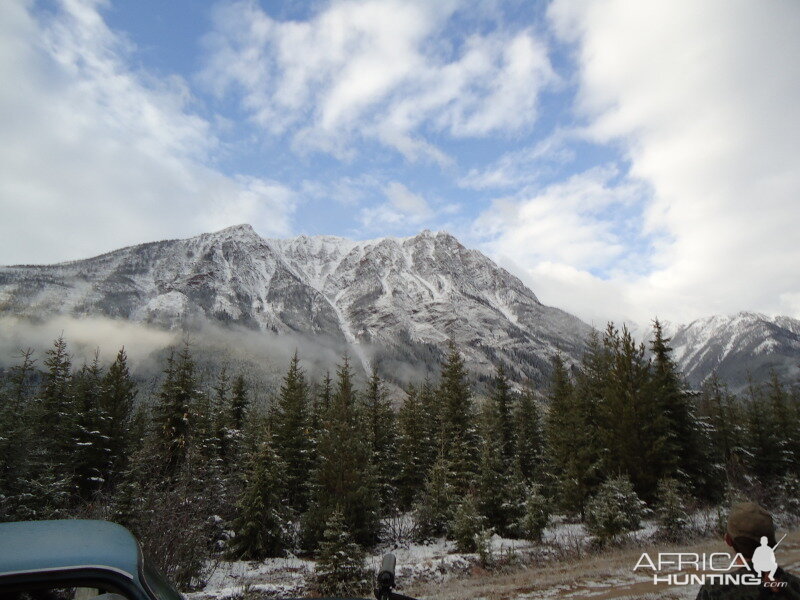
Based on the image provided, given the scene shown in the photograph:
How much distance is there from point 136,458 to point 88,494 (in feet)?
46.7

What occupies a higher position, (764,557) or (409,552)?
(764,557)

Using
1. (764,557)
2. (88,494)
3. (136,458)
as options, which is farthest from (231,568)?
(764,557)

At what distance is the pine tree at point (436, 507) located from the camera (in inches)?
914

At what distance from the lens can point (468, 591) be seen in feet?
36.3

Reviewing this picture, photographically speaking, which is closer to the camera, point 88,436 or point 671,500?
point 671,500

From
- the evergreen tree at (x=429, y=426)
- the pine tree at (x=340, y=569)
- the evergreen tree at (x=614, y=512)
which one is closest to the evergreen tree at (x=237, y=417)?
the evergreen tree at (x=429, y=426)

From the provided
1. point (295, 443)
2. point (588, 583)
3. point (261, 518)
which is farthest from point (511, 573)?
point (295, 443)

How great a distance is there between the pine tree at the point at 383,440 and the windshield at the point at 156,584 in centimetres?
2601

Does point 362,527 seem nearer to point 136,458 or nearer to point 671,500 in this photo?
point 136,458

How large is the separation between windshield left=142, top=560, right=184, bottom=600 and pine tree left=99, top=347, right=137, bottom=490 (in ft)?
94.3

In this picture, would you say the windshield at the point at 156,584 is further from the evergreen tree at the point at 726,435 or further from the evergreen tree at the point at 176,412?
the evergreen tree at the point at 726,435

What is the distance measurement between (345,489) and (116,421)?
60.9 feet

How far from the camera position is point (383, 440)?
3247 centimetres

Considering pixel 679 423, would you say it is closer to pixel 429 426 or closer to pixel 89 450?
pixel 429 426
